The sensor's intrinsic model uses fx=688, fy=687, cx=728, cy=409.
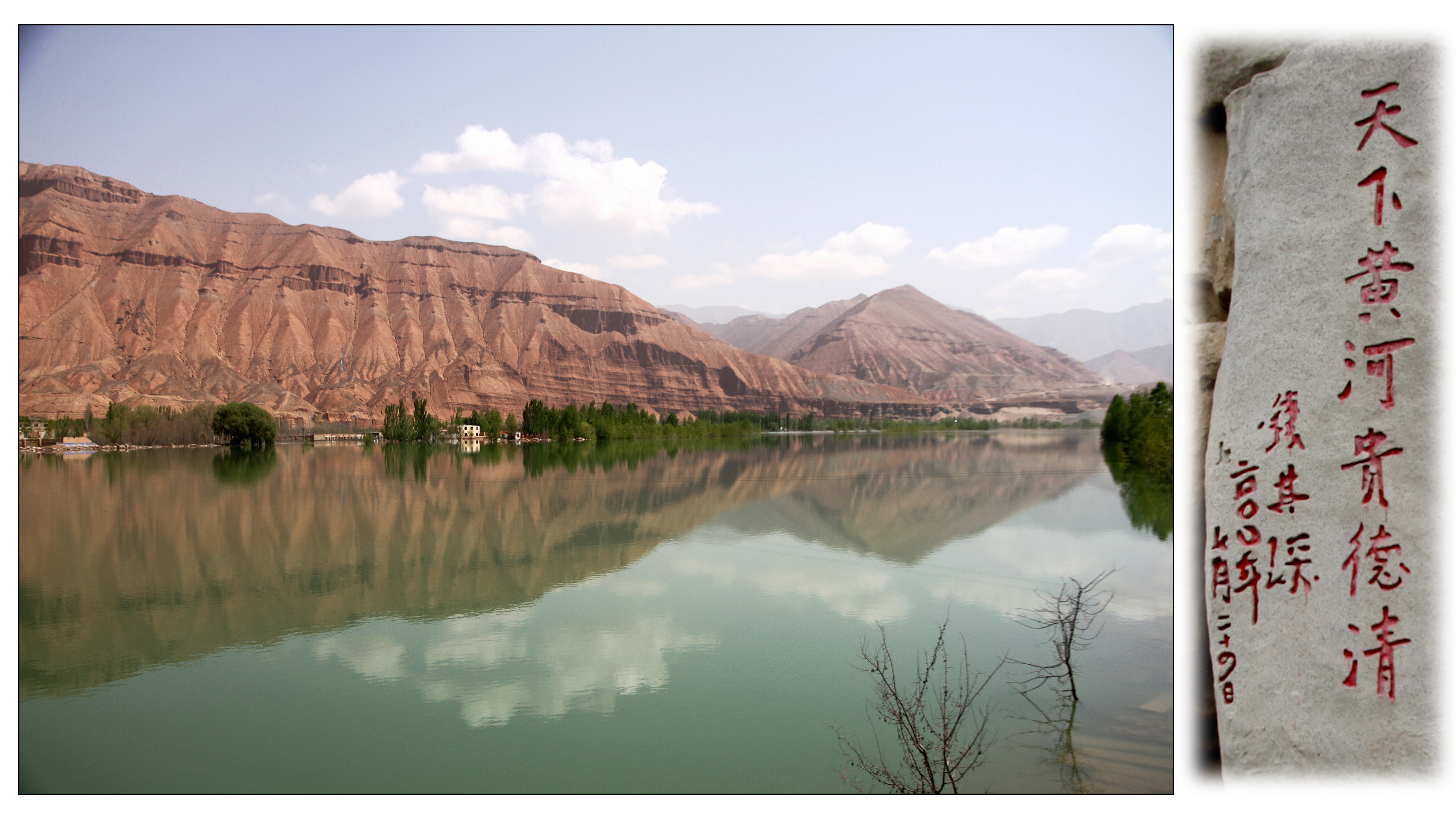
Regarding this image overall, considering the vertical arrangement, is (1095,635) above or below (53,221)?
below

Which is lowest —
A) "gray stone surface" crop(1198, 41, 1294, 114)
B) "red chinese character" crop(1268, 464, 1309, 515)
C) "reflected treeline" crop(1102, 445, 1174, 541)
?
"reflected treeline" crop(1102, 445, 1174, 541)

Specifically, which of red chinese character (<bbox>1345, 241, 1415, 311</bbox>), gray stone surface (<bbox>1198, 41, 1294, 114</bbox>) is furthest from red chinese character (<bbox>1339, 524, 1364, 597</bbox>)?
gray stone surface (<bbox>1198, 41, 1294, 114</bbox>)

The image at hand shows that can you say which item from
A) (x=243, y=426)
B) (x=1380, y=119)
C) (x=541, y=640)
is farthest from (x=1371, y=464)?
(x=243, y=426)

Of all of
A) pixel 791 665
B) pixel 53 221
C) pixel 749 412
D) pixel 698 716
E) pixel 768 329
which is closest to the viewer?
pixel 698 716

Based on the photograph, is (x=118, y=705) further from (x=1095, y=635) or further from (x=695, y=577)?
(x=1095, y=635)

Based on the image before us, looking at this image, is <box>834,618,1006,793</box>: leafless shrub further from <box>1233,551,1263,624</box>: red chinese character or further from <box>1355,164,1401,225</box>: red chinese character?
<box>1355,164,1401,225</box>: red chinese character

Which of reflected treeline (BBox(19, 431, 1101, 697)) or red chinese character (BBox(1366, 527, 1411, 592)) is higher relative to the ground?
red chinese character (BBox(1366, 527, 1411, 592))
